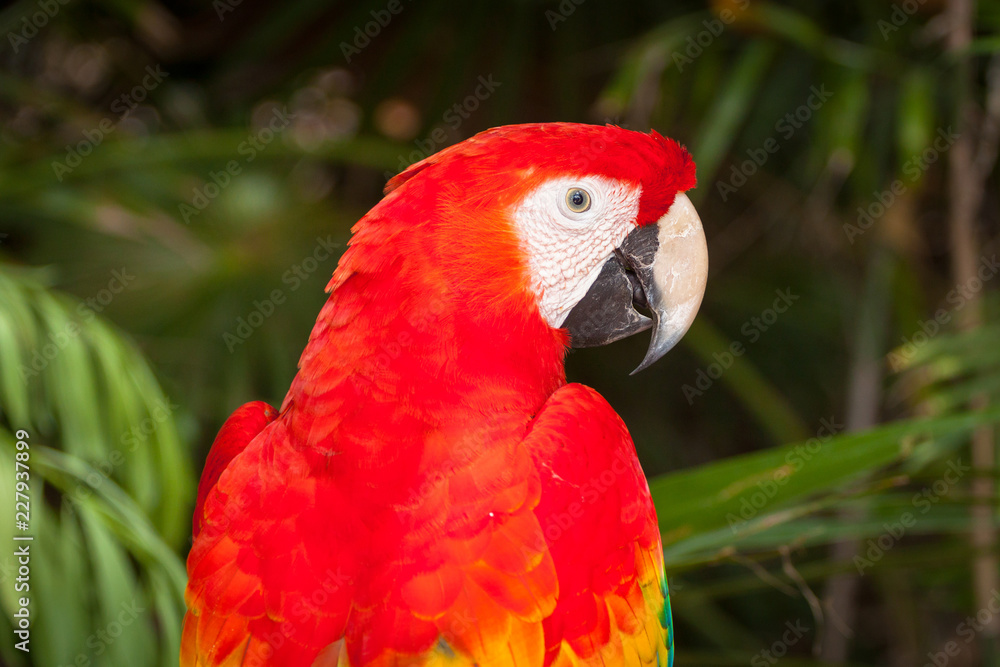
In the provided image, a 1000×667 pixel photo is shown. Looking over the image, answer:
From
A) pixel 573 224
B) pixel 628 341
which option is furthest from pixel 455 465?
pixel 628 341

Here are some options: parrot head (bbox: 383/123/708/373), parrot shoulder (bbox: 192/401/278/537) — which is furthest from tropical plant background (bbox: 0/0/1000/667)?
parrot head (bbox: 383/123/708/373)

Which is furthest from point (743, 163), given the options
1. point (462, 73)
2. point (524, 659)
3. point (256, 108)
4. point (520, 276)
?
point (524, 659)

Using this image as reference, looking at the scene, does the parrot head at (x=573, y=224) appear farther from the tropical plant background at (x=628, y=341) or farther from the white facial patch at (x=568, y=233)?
the tropical plant background at (x=628, y=341)

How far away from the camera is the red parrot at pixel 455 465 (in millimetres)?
605

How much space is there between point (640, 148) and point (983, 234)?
1473 millimetres

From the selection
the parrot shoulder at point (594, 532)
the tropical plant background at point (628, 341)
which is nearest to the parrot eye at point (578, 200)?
the parrot shoulder at point (594, 532)

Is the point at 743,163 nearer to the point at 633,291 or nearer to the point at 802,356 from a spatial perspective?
the point at 802,356

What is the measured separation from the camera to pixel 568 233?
69cm

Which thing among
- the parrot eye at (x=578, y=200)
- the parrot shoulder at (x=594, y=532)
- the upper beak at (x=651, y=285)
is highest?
the parrot eye at (x=578, y=200)

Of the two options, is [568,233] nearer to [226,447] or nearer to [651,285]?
[651,285]

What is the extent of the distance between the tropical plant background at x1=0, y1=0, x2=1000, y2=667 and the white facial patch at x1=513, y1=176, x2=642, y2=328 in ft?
0.77

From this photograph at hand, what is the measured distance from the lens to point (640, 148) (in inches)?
27.4

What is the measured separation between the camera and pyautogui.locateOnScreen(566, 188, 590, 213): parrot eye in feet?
2.23

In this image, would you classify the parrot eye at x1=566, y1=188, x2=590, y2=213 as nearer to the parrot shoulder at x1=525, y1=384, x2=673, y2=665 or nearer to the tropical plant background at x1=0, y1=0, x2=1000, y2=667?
the parrot shoulder at x1=525, y1=384, x2=673, y2=665
